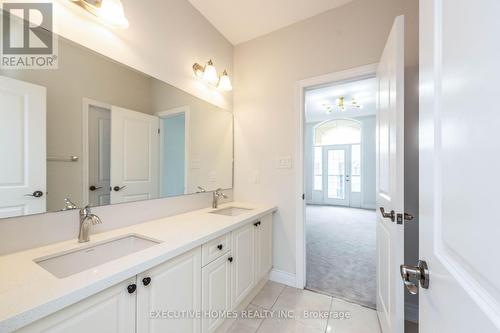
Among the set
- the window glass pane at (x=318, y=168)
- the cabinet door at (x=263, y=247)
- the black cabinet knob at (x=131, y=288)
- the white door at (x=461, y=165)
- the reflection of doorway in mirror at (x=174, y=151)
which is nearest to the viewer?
the white door at (x=461, y=165)

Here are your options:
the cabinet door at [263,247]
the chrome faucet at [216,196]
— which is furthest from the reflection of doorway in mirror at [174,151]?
the cabinet door at [263,247]

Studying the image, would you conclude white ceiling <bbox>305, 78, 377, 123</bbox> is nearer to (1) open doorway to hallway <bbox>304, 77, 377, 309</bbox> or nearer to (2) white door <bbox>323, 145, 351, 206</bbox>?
(1) open doorway to hallway <bbox>304, 77, 377, 309</bbox>

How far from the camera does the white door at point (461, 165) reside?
12.4 inches

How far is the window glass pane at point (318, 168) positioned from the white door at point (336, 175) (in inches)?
3.9

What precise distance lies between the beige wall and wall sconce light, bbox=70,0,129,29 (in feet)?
4.45

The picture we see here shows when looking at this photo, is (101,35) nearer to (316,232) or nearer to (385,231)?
(385,231)

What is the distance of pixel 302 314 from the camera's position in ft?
5.64

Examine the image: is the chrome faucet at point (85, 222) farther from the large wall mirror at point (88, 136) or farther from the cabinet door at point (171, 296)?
the cabinet door at point (171, 296)

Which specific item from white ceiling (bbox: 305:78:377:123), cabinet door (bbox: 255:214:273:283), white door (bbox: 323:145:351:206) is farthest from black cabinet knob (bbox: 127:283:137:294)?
white door (bbox: 323:145:351:206)

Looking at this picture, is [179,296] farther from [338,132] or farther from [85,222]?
[338,132]

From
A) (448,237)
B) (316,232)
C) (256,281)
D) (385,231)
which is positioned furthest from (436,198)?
(316,232)

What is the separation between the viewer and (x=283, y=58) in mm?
2189

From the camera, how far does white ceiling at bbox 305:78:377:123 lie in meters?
3.85

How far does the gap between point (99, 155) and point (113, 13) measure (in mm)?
861
